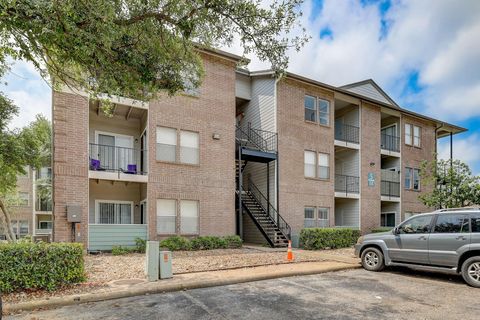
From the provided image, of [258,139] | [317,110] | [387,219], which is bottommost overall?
[387,219]

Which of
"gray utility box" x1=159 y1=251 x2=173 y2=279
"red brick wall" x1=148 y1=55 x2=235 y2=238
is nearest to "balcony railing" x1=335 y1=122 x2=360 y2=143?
"red brick wall" x1=148 y1=55 x2=235 y2=238

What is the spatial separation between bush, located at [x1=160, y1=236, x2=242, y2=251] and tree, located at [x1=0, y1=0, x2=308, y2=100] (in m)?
7.11

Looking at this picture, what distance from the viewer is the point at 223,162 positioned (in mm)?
16609

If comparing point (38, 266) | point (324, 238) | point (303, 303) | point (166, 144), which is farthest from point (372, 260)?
point (166, 144)

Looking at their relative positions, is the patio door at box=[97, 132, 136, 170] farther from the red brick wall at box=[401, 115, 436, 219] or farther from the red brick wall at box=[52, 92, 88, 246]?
the red brick wall at box=[401, 115, 436, 219]

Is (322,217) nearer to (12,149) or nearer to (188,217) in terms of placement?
(188,217)

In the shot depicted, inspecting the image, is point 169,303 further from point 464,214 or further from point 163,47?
point 464,214

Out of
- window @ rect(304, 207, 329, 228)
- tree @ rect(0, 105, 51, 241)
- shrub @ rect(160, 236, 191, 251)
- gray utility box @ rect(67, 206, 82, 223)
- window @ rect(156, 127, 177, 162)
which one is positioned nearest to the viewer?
gray utility box @ rect(67, 206, 82, 223)

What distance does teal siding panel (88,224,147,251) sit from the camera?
13.4 metres

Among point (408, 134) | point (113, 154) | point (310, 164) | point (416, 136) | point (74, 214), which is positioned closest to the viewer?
point (74, 214)

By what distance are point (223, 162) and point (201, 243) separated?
161 inches

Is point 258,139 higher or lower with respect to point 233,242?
higher

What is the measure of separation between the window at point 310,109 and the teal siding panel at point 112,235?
1136 cm

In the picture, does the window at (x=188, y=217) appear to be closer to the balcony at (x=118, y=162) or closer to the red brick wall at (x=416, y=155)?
the balcony at (x=118, y=162)
